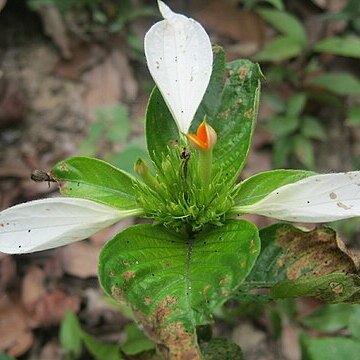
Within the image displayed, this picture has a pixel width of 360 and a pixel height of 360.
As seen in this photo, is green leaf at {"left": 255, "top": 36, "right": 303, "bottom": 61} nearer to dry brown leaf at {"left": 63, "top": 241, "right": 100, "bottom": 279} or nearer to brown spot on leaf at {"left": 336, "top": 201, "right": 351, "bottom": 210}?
dry brown leaf at {"left": 63, "top": 241, "right": 100, "bottom": 279}

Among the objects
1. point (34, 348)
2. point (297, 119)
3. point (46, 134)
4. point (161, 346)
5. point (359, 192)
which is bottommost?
point (34, 348)

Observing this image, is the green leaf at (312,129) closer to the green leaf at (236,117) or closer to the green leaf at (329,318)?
the green leaf at (329,318)

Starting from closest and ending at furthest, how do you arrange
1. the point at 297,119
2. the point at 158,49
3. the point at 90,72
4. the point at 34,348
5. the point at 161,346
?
the point at 161,346, the point at 158,49, the point at 34,348, the point at 297,119, the point at 90,72

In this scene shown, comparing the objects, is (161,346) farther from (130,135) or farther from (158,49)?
(130,135)

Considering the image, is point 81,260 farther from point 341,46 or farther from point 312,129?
point 341,46

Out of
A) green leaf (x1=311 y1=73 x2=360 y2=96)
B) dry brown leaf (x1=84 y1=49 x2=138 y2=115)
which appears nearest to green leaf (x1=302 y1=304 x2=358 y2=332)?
green leaf (x1=311 y1=73 x2=360 y2=96)

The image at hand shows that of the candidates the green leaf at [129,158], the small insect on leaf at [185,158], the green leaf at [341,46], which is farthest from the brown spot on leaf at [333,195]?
the green leaf at [341,46]

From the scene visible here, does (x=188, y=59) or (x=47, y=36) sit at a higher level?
(x=188, y=59)

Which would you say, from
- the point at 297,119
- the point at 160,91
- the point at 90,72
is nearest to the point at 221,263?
the point at 160,91
